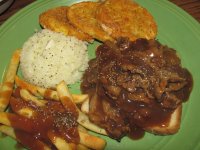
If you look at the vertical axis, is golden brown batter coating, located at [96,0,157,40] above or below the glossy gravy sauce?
above

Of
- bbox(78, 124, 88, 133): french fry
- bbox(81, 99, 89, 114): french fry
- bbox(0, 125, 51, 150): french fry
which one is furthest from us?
bbox(81, 99, 89, 114): french fry

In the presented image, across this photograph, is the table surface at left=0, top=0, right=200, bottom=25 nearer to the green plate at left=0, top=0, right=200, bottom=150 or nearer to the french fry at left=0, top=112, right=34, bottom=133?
the green plate at left=0, top=0, right=200, bottom=150

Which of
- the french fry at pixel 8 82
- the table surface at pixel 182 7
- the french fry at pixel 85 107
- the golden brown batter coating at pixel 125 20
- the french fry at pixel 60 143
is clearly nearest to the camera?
the french fry at pixel 60 143

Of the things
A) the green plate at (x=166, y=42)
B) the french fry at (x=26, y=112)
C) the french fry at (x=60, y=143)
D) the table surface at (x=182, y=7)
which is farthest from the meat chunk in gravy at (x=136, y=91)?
the table surface at (x=182, y=7)

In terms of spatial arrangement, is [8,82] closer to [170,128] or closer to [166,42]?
[170,128]

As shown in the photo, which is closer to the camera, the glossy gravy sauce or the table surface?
the glossy gravy sauce

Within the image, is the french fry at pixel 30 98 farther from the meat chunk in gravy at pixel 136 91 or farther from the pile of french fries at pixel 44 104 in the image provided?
the meat chunk in gravy at pixel 136 91

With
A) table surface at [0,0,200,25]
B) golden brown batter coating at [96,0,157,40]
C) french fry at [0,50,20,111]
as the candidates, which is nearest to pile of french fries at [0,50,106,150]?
french fry at [0,50,20,111]
